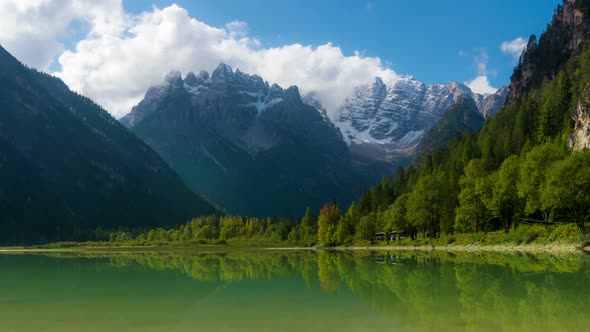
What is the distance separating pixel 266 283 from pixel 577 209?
47640 millimetres

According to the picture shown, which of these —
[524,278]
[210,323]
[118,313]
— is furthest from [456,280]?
[118,313]

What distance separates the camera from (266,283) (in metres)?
29.2

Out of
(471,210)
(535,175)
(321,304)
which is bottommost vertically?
(321,304)

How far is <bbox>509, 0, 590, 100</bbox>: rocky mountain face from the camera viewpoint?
158500mm

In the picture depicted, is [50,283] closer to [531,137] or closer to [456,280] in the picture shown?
[456,280]

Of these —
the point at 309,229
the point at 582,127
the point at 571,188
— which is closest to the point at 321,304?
the point at 571,188

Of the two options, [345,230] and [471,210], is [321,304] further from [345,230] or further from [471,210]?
[345,230]

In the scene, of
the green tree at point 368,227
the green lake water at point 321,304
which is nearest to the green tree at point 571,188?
the green lake water at point 321,304

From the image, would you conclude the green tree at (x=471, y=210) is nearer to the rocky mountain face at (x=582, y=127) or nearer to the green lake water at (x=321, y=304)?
the rocky mountain face at (x=582, y=127)

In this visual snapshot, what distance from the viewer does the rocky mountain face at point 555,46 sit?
A: 158500 mm

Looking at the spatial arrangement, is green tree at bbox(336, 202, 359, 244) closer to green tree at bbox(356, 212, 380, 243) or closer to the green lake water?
green tree at bbox(356, 212, 380, 243)

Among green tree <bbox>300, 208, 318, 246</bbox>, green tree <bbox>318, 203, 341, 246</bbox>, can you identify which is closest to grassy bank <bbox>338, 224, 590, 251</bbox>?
green tree <bbox>318, 203, 341, 246</bbox>

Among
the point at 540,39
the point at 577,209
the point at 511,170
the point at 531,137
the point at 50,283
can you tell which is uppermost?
the point at 540,39

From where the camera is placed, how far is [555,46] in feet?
545
